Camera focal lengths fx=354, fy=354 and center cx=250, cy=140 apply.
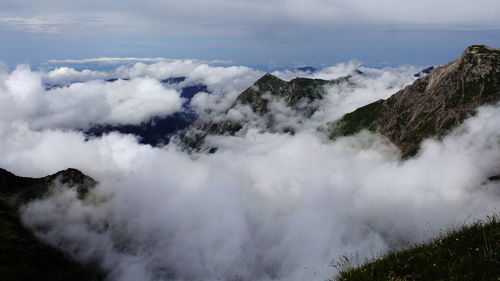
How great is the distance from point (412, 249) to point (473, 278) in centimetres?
366

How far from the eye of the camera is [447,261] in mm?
9859

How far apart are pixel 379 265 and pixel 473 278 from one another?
2901mm

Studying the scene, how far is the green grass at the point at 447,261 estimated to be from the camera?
8.92 m

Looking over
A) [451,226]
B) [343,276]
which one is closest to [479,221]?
[451,226]

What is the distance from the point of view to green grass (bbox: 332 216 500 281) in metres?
8.92

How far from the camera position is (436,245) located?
11266 mm

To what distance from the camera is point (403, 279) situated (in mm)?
9625

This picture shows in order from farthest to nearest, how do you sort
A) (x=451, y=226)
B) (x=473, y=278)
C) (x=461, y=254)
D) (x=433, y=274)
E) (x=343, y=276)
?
(x=451, y=226), (x=343, y=276), (x=461, y=254), (x=433, y=274), (x=473, y=278)

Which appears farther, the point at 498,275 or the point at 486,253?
the point at 486,253

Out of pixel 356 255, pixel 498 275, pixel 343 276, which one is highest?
pixel 498 275

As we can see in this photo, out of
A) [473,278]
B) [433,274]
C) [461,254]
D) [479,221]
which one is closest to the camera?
[473,278]

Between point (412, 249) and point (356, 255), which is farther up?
point (412, 249)

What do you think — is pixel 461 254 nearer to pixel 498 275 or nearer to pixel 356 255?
pixel 498 275

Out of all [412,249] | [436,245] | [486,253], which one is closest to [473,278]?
[486,253]
